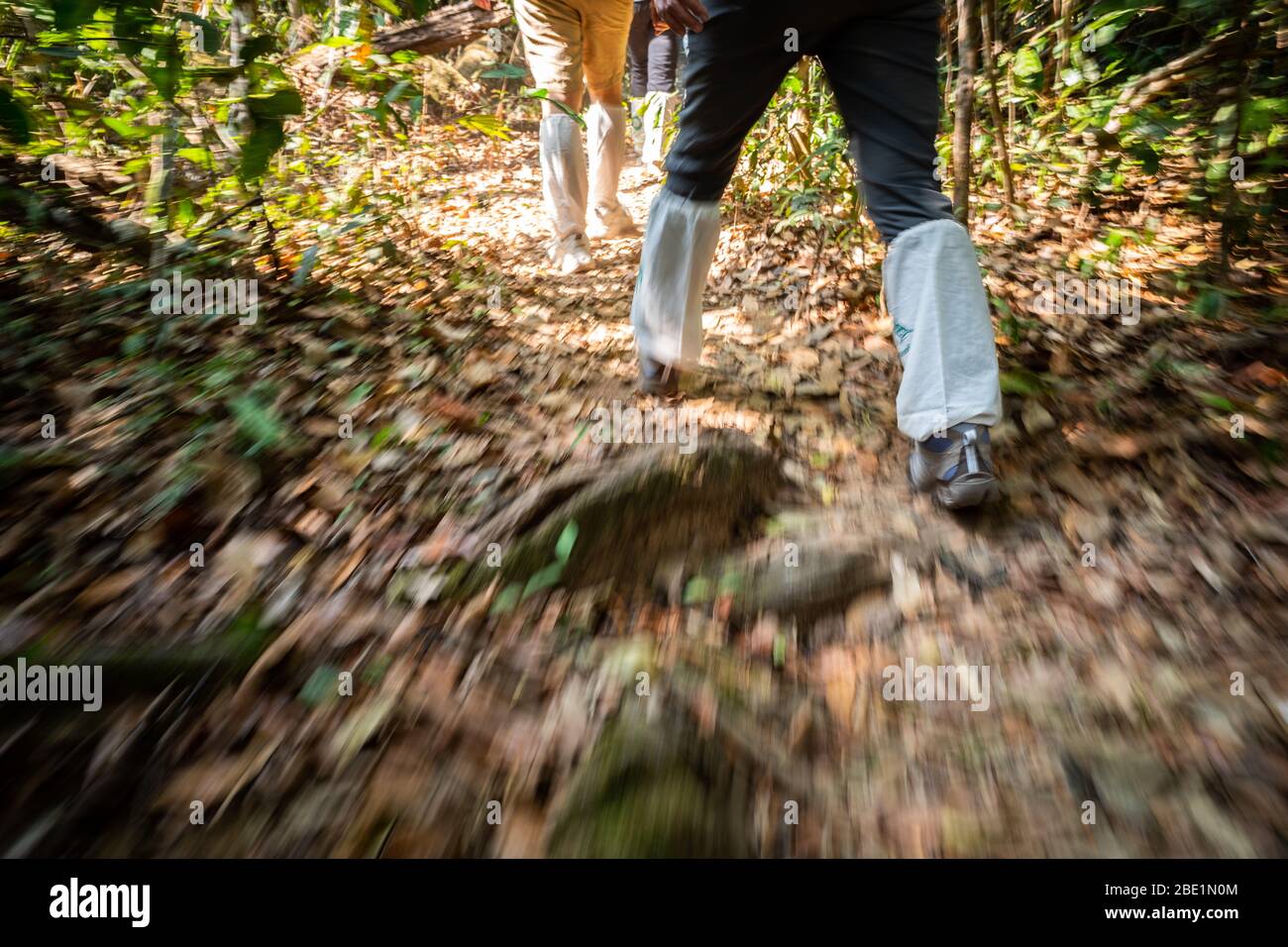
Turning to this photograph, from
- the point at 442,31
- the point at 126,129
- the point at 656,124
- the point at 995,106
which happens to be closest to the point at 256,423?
the point at 126,129

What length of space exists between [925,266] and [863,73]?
0.51 meters

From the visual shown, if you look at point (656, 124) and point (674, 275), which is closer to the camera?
point (674, 275)

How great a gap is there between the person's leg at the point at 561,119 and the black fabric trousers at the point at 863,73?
5.56ft

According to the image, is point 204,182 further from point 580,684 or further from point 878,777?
point 878,777

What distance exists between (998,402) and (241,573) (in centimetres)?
179

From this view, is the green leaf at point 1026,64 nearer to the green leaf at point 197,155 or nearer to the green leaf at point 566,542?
the green leaf at point 566,542

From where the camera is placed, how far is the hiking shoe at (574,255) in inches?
137


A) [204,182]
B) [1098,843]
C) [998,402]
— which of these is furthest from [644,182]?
[1098,843]

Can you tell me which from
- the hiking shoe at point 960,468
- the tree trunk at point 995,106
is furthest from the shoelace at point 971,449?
the tree trunk at point 995,106

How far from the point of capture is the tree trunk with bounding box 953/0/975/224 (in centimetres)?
218

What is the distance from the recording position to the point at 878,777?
1.04 metres

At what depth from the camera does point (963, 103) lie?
226cm

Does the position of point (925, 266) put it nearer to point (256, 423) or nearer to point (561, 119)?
point (256, 423)

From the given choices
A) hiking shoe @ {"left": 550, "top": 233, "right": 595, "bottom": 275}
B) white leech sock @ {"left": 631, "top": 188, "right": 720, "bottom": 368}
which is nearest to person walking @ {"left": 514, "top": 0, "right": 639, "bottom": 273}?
hiking shoe @ {"left": 550, "top": 233, "right": 595, "bottom": 275}
